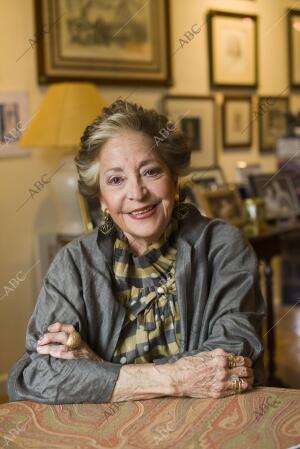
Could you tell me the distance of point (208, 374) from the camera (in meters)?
1.50

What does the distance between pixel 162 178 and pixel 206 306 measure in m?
0.34

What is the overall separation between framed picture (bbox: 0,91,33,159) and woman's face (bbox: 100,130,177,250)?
1748 millimetres

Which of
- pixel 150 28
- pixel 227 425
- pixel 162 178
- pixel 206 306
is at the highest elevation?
pixel 150 28

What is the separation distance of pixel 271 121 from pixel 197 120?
78cm

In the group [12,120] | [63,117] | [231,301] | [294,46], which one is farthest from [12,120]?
[294,46]

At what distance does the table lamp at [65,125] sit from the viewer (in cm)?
312

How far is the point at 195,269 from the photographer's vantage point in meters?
1.70

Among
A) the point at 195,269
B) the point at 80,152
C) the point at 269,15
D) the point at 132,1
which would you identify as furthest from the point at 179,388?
the point at 269,15

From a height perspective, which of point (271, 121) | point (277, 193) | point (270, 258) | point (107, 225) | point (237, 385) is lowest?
point (270, 258)

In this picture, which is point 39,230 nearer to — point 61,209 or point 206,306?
point 61,209

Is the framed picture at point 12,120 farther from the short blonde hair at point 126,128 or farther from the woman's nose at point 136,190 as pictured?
the woman's nose at point 136,190

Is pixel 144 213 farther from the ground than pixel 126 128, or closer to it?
closer to it

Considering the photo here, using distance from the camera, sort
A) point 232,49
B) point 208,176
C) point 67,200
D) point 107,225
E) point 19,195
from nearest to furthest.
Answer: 1. point 107,225
2. point 67,200
3. point 19,195
4. point 208,176
5. point 232,49

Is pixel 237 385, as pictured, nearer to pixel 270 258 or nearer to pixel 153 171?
pixel 153 171
